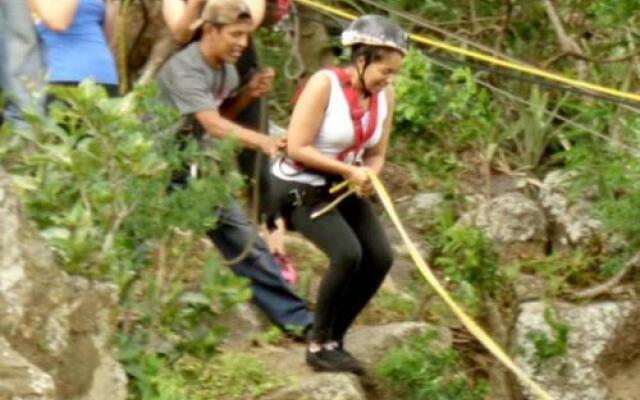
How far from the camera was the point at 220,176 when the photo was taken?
622 centimetres

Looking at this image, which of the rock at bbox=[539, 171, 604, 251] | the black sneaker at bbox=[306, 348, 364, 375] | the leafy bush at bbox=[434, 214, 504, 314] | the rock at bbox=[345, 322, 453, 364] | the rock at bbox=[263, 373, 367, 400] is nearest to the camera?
the rock at bbox=[263, 373, 367, 400]

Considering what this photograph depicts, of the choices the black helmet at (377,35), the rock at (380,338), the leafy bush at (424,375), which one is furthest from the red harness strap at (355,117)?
the rock at (380,338)

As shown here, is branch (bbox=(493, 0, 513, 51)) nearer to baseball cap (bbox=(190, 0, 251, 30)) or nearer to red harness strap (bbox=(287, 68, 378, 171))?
baseball cap (bbox=(190, 0, 251, 30))

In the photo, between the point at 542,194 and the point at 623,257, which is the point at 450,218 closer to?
the point at 623,257

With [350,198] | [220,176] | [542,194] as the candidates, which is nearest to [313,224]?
[350,198]

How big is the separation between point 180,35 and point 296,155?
937 mm

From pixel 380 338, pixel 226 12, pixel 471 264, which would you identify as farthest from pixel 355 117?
pixel 380 338

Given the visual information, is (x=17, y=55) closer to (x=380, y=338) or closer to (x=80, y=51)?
(x=80, y=51)

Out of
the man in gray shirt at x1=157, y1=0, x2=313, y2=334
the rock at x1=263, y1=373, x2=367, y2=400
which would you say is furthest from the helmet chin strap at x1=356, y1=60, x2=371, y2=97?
the rock at x1=263, y1=373, x2=367, y2=400

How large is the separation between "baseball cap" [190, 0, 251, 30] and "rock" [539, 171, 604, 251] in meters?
2.57

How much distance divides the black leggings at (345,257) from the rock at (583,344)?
1110 millimetres

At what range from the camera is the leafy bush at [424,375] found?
713 cm

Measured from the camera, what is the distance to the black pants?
21.9 ft

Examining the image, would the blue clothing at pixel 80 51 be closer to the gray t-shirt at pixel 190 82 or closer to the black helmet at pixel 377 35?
the gray t-shirt at pixel 190 82
